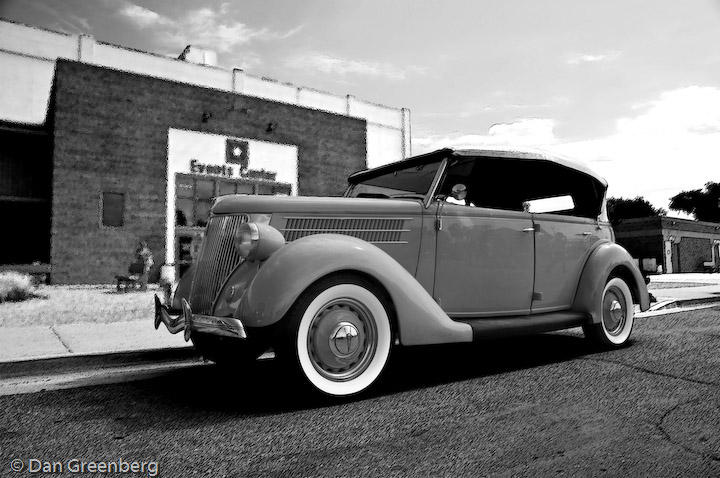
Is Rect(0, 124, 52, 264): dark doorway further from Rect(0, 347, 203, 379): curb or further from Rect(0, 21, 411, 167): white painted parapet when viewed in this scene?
Rect(0, 347, 203, 379): curb

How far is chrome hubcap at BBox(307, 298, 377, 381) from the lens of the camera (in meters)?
2.92

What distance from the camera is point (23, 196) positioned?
20.5m

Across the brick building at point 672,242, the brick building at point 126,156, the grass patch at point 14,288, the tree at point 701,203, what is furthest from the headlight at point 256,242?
the tree at point 701,203

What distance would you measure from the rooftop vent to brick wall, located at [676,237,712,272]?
3438cm

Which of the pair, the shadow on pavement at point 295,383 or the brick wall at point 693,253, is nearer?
the shadow on pavement at point 295,383

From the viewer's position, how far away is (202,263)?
3.51 metres

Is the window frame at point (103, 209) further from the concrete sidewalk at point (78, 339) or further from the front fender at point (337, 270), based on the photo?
the front fender at point (337, 270)

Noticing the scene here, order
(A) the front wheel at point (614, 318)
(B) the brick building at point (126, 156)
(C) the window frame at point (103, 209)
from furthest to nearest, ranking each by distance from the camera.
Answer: (C) the window frame at point (103, 209) < (B) the brick building at point (126, 156) < (A) the front wheel at point (614, 318)

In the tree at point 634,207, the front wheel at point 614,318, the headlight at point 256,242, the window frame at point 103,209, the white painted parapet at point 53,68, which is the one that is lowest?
the front wheel at point 614,318

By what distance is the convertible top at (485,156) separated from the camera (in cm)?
396

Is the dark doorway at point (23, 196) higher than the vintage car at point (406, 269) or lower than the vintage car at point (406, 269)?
higher

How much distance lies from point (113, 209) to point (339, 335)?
17.9 metres

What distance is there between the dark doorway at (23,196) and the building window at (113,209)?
3.44 meters

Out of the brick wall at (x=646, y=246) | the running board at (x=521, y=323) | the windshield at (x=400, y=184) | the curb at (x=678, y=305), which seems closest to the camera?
the running board at (x=521, y=323)
